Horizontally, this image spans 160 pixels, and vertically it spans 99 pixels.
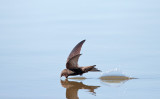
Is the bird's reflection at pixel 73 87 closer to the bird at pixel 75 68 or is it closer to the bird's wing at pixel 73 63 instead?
the bird at pixel 75 68

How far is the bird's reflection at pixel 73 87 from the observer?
9134 millimetres

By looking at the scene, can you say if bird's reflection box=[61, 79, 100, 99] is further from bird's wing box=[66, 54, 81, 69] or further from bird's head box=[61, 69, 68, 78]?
bird's wing box=[66, 54, 81, 69]

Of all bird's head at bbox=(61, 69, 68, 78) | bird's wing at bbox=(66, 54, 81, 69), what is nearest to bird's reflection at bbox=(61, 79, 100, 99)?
bird's head at bbox=(61, 69, 68, 78)

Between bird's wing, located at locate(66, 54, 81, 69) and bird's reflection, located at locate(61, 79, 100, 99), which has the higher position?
bird's wing, located at locate(66, 54, 81, 69)

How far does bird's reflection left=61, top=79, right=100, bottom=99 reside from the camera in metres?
9.13

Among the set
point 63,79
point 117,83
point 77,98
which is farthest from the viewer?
point 63,79

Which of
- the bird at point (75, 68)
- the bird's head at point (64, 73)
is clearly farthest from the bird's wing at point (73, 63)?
the bird's head at point (64, 73)

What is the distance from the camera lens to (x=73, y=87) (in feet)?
33.3

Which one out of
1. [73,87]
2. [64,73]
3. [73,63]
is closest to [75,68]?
[73,63]

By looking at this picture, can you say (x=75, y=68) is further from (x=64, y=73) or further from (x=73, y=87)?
(x=73, y=87)

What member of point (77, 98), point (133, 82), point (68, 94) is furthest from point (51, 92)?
point (133, 82)

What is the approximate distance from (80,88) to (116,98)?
4.38 feet

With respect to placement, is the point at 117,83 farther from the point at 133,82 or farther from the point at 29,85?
the point at 29,85

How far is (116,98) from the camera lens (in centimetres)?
877
